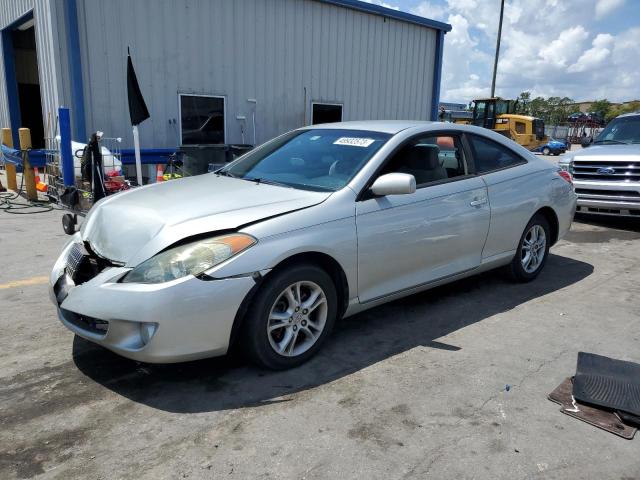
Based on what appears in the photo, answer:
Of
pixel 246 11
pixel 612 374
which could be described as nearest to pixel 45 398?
pixel 612 374

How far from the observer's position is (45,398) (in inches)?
118

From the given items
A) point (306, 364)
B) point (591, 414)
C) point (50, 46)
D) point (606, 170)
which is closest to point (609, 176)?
point (606, 170)

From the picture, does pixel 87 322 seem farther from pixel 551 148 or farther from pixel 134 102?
pixel 551 148

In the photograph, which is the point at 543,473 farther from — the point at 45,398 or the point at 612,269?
the point at 612,269

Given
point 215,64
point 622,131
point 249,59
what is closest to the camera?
point 622,131

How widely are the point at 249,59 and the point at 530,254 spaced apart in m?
8.67

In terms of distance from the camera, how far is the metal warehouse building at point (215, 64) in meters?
9.84

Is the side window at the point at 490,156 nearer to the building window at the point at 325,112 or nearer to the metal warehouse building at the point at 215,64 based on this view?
the metal warehouse building at the point at 215,64

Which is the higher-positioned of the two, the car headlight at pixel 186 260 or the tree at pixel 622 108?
the tree at pixel 622 108

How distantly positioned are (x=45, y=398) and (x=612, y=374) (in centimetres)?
347

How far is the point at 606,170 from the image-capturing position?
27.7 ft

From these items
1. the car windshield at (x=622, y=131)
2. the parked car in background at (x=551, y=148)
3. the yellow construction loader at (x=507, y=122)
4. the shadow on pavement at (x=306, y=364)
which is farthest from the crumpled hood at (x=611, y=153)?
the parked car in background at (x=551, y=148)

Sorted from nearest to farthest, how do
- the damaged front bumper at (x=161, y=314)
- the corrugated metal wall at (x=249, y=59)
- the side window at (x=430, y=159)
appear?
the damaged front bumper at (x=161, y=314)
the side window at (x=430, y=159)
the corrugated metal wall at (x=249, y=59)

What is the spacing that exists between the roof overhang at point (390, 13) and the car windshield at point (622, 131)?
6661mm
